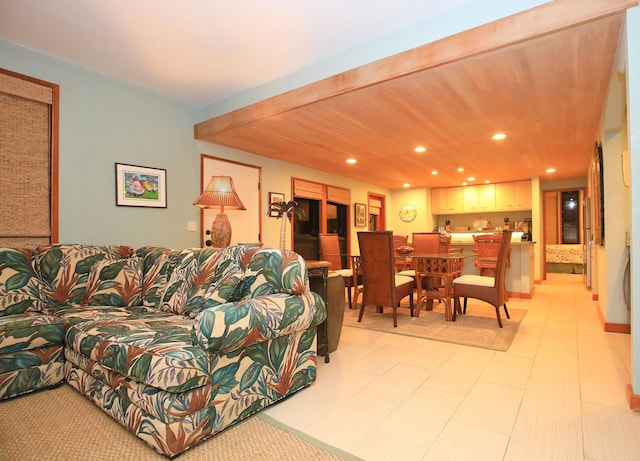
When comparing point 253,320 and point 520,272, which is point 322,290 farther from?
point 520,272

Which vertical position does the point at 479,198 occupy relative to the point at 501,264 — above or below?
above

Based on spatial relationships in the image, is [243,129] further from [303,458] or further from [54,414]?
[303,458]

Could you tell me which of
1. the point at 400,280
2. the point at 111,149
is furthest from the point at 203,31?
the point at 400,280

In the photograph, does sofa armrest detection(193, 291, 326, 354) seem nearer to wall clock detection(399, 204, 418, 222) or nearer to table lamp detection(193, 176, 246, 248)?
table lamp detection(193, 176, 246, 248)

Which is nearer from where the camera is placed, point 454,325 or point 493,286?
point 493,286

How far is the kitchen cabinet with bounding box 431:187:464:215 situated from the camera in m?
8.60

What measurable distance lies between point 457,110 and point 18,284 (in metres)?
4.04

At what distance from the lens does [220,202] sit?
131 inches

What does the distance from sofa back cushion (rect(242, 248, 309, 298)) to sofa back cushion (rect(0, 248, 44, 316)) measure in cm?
167

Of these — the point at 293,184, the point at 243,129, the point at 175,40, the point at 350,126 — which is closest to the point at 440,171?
the point at 293,184

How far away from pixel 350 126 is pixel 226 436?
326 centimetres

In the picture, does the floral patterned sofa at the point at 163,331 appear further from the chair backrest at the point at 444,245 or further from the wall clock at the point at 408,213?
the wall clock at the point at 408,213

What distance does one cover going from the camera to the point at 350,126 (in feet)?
13.0

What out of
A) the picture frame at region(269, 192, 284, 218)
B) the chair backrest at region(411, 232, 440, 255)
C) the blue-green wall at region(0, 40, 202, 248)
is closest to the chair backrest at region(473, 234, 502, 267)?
the chair backrest at region(411, 232, 440, 255)
